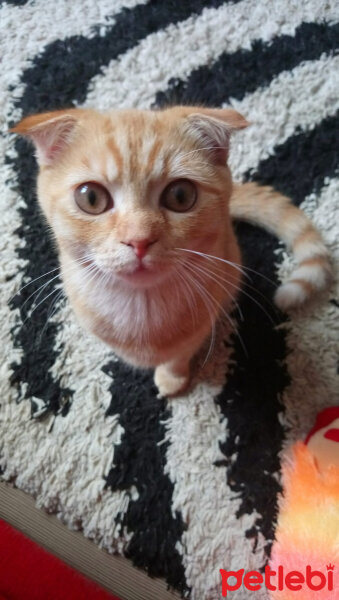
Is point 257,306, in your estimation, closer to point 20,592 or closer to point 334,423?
point 334,423

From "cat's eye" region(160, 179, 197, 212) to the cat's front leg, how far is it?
0.37m

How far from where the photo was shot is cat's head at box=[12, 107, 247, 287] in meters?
0.61

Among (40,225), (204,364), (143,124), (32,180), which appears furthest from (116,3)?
(204,364)

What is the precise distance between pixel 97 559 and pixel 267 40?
1.38 m

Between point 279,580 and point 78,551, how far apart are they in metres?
0.37

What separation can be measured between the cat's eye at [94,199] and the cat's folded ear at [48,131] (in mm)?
90

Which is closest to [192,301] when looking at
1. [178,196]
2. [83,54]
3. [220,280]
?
[220,280]

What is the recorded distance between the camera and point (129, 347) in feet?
2.71

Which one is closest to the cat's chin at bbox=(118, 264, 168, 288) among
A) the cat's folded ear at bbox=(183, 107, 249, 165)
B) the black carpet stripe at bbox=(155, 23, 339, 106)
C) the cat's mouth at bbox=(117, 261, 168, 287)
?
the cat's mouth at bbox=(117, 261, 168, 287)

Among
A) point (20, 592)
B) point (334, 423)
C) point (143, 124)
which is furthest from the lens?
point (334, 423)

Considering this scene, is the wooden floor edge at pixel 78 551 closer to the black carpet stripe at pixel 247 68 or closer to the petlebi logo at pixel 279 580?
the petlebi logo at pixel 279 580

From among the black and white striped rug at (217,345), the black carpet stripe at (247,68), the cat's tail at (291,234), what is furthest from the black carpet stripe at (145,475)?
the black carpet stripe at (247,68)

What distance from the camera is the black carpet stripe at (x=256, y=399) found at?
0.89 m

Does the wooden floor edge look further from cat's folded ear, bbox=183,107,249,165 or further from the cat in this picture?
cat's folded ear, bbox=183,107,249,165
